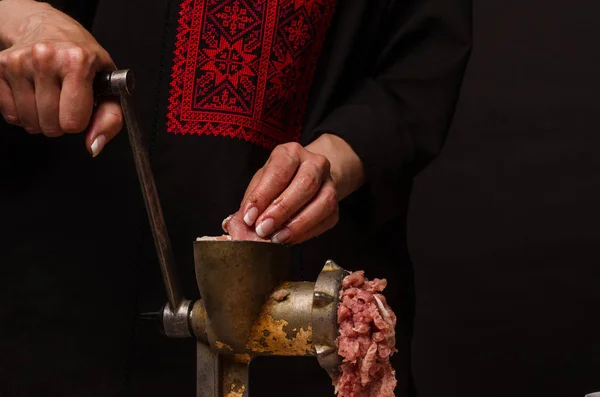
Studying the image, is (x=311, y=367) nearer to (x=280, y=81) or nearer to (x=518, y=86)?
(x=280, y=81)

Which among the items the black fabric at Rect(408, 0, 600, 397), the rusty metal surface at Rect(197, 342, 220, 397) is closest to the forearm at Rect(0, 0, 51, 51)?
the rusty metal surface at Rect(197, 342, 220, 397)

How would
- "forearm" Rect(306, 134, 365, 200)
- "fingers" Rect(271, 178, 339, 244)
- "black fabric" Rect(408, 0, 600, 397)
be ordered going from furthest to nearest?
"black fabric" Rect(408, 0, 600, 397) → "forearm" Rect(306, 134, 365, 200) → "fingers" Rect(271, 178, 339, 244)

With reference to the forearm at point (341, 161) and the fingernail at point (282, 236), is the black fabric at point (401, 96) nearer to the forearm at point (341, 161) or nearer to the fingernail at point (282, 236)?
the forearm at point (341, 161)

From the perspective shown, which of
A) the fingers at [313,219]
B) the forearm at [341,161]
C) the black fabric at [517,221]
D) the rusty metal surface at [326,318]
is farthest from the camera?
the black fabric at [517,221]

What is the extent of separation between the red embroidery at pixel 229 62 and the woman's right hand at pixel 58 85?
10.0 inches

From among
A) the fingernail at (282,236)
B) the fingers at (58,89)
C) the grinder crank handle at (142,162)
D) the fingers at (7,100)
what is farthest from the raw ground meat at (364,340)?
the fingers at (7,100)

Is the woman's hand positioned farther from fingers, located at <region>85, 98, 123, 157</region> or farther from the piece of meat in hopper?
fingers, located at <region>85, 98, 123, 157</region>

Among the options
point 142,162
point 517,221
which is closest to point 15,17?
point 142,162

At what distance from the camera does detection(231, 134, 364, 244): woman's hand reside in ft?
2.84

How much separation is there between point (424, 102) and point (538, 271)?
60 centimetres

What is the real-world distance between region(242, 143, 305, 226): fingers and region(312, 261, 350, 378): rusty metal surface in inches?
4.7

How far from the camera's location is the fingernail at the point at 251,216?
855 millimetres

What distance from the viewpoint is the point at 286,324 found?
0.81 meters

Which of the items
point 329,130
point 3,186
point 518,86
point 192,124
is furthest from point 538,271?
point 3,186
